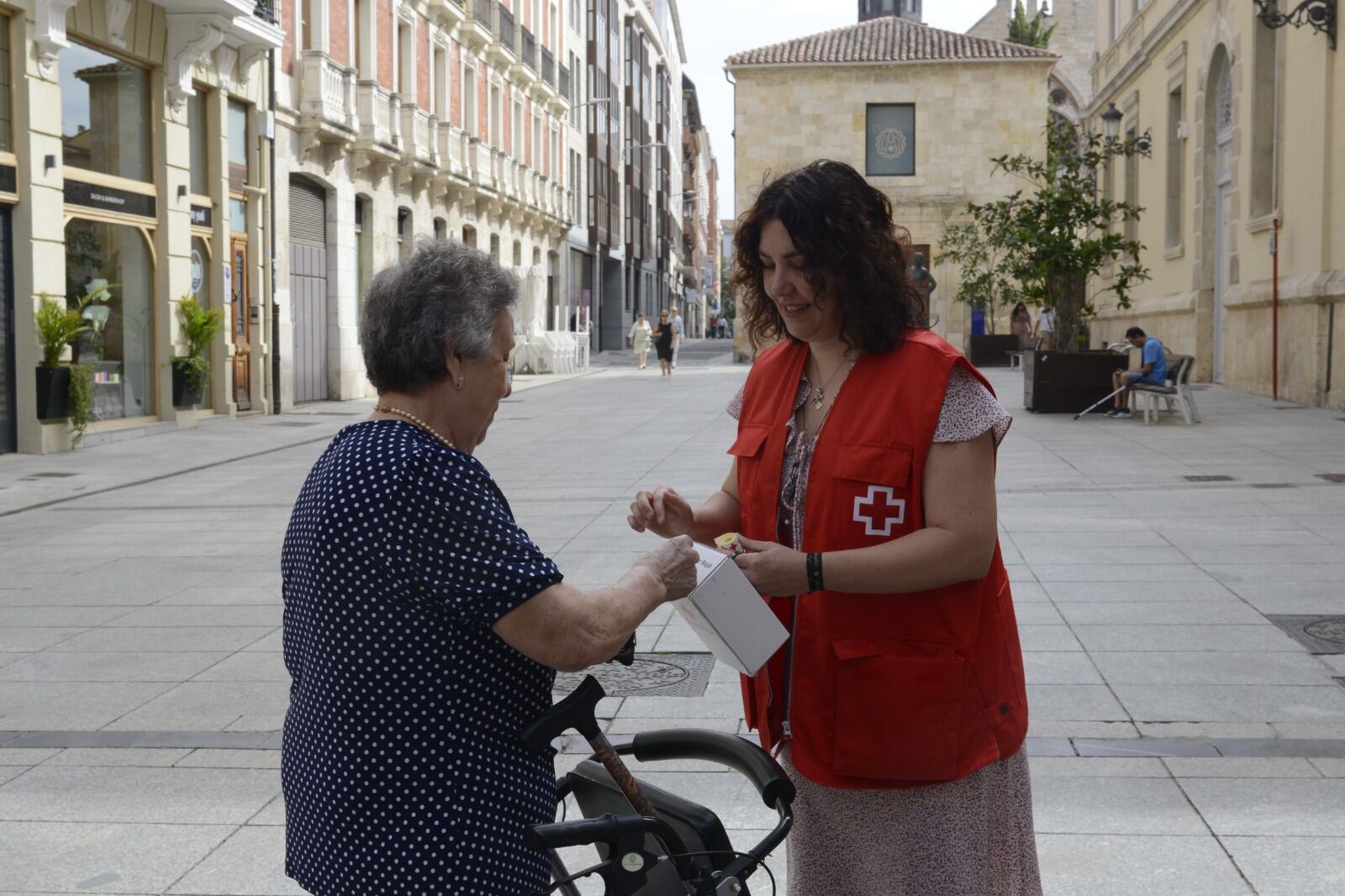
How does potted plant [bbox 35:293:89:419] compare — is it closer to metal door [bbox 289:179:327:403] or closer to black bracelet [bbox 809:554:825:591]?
metal door [bbox 289:179:327:403]

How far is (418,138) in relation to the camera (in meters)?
31.1

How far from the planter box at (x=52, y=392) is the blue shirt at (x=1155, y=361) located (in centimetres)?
1233

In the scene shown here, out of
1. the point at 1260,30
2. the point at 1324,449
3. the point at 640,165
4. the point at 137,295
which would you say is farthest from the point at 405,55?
the point at 640,165

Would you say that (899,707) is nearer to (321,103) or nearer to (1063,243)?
(1063,243)

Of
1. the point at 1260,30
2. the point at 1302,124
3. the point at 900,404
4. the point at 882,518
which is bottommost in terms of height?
the point at 882,518

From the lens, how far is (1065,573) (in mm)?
8156

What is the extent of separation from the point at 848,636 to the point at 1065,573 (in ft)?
19.5

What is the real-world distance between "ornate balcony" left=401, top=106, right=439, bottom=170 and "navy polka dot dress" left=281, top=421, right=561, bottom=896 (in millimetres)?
28676

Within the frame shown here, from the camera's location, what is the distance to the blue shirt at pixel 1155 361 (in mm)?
18344

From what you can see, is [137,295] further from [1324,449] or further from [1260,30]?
[1260,30]

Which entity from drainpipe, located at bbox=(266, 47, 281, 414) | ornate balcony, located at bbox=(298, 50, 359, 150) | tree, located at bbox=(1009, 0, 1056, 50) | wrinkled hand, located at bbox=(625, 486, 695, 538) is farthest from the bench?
tree, located at bbox=(1009, 0, 1056, 50)

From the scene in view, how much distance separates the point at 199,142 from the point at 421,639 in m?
20.6

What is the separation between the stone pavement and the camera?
4.16 m

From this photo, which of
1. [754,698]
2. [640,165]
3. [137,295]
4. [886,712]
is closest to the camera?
[886,712]
